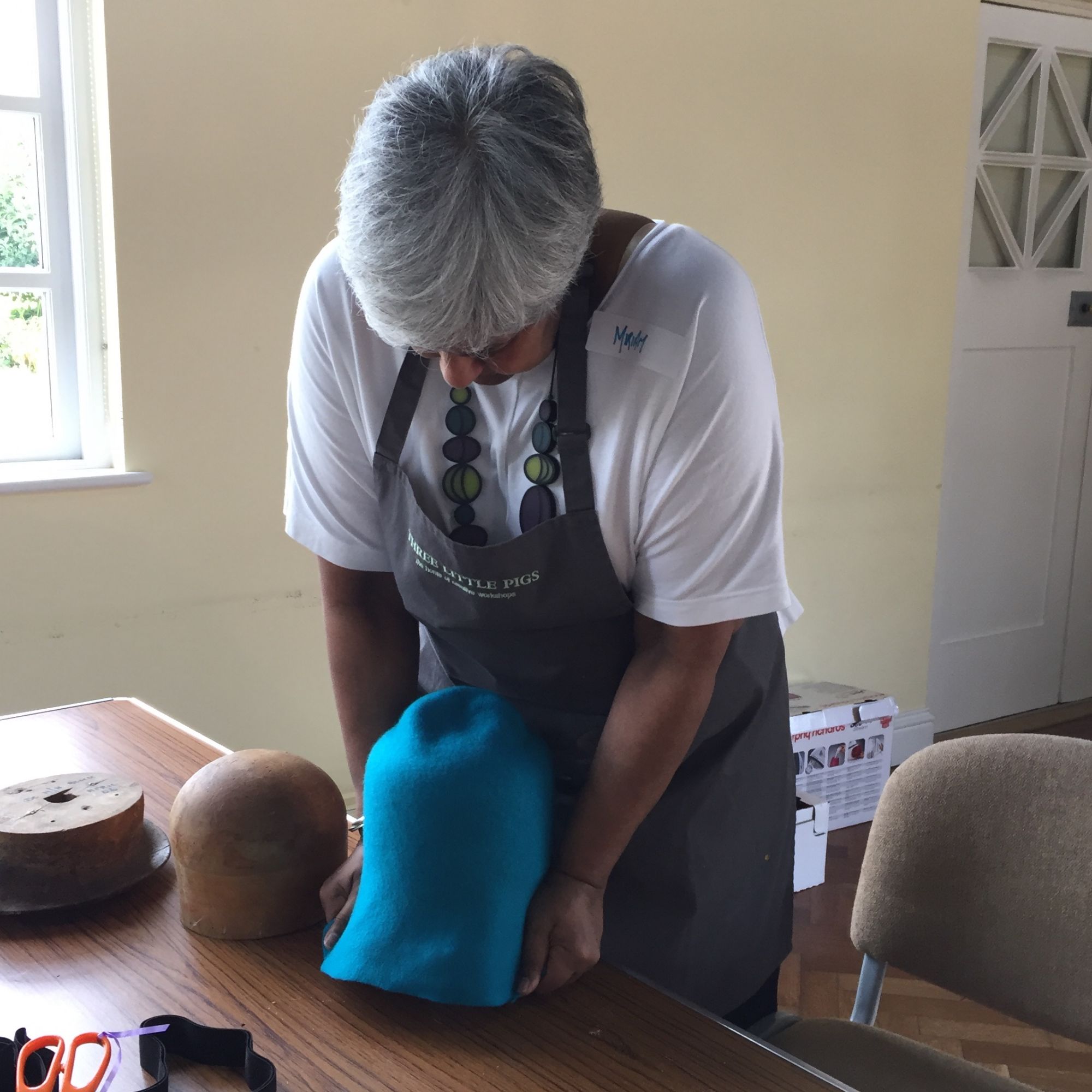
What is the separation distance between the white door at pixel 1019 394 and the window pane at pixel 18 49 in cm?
249

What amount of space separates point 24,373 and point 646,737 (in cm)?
172

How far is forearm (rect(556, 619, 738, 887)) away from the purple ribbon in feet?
1.10

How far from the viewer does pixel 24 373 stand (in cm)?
225

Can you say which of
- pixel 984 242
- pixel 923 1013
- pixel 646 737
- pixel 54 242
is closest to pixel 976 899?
pixel 646 737

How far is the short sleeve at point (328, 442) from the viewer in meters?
1.12

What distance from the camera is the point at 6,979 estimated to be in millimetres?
908

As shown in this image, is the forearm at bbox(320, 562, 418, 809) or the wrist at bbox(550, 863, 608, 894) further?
the forearm at bbox(320, 562, 418, 809)

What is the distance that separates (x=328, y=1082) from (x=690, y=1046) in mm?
254

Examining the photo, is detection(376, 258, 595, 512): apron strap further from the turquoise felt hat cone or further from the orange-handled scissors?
the orange-handled scissors

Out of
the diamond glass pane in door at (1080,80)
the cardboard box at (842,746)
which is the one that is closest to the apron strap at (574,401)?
the cardboard box at (842,746)

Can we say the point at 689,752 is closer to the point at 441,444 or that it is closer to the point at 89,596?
the point at 441,444

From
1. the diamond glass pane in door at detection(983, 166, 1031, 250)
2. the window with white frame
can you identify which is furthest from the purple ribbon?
the diamond glass pane in door at detection(983, 166, 1031, 250)

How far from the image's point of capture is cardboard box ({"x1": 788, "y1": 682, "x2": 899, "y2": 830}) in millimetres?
2926

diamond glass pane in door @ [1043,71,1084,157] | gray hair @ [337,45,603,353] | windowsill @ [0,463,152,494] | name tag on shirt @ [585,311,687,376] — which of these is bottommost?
windowsill @ [0,463,152,494]
